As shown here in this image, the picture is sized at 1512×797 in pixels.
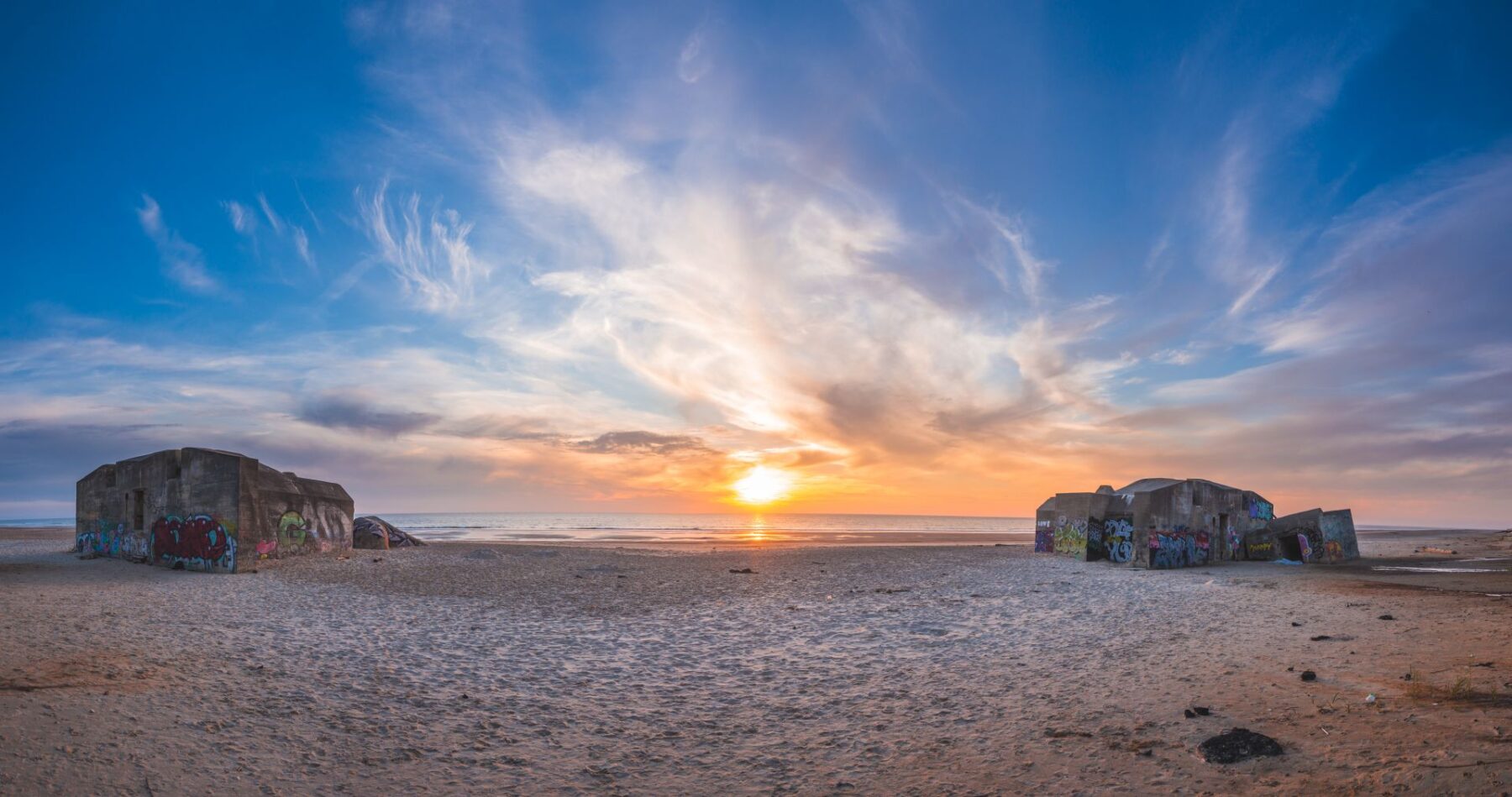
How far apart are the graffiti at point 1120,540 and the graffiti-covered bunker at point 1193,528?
38 millimetres

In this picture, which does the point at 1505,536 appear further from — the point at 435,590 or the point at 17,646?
the point at 17,646

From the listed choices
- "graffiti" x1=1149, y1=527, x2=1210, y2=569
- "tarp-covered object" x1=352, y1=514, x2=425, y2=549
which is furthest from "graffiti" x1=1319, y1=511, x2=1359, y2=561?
"tarp-covered object" x1=352, y1=514, x2=425, y2=549

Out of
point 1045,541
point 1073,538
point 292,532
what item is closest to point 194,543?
point 292,532

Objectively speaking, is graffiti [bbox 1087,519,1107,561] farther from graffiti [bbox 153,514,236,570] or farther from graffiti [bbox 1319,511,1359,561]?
graffiti [bbox 153,514,236,570]

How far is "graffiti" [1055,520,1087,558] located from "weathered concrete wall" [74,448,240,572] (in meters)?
37.2

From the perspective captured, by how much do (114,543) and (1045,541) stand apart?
4407 centimetres

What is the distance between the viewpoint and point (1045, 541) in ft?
133

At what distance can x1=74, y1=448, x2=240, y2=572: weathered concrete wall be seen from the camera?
25734 millimetres

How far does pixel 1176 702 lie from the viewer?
348 inches

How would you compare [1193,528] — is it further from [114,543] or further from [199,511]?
[114,543]

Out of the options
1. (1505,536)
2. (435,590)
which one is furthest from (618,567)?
(1505,536)

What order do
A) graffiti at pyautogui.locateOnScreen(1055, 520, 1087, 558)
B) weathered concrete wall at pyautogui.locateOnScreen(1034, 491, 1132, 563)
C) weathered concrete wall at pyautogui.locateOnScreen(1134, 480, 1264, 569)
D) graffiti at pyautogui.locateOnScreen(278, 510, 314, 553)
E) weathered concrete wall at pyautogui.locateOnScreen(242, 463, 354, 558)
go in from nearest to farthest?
weathered concrete wall at pyautogui.locateOnScreen(242, 463, 354, 558) → graffiti at pyautogui.locateOnScreen(278, 510, 314, 553) → weathered concrete wall at pyautogui.locateOnScreen(1134, 480, 1264, 569) → weathered concrete wall at pyautogui.locateOnScreen(1034, 491, 1132, 563) → graffiti at pyautogui.locateOnScreen(1055, 520, 1087, 558)

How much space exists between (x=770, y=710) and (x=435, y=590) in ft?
49.8

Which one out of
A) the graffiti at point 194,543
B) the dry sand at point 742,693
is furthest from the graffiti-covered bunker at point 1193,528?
the graffiti at point 194,543
